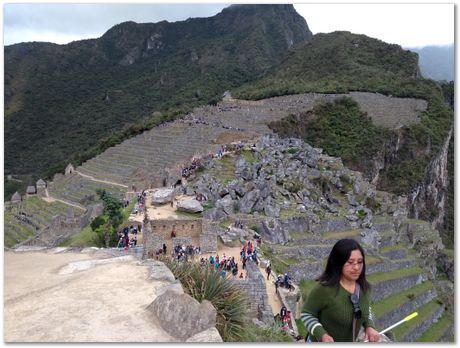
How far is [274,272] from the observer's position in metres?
14.8

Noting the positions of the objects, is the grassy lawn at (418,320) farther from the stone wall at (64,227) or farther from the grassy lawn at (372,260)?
the stone wall at (64,227)

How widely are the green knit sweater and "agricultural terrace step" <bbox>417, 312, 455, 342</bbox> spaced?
1433 cm

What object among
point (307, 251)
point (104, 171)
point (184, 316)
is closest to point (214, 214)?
point (307, 251)

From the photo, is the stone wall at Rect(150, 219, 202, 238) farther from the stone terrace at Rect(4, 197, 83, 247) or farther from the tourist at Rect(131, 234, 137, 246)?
the stone terrace at Rect(4, 197, 83, 247)

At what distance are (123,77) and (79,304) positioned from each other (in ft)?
386

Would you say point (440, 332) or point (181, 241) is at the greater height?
point (181, 241)

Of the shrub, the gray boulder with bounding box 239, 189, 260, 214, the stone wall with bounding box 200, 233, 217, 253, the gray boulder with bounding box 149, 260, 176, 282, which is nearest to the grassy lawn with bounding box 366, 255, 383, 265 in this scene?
the gray boulder with bounding box 239, 189, 260, 214

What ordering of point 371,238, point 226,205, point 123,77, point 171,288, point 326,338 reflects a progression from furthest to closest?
point 123,77
point 371,238
point 226,205
point 171,288
point 326,338

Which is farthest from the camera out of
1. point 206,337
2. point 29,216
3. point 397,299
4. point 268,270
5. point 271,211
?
point 29,216

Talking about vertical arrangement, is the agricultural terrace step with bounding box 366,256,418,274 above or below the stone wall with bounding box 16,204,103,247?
below

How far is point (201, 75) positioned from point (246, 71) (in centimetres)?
953

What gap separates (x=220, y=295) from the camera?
7.36 meters

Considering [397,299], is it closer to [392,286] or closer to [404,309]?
[404,309]

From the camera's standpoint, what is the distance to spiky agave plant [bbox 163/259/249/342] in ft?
22.0
